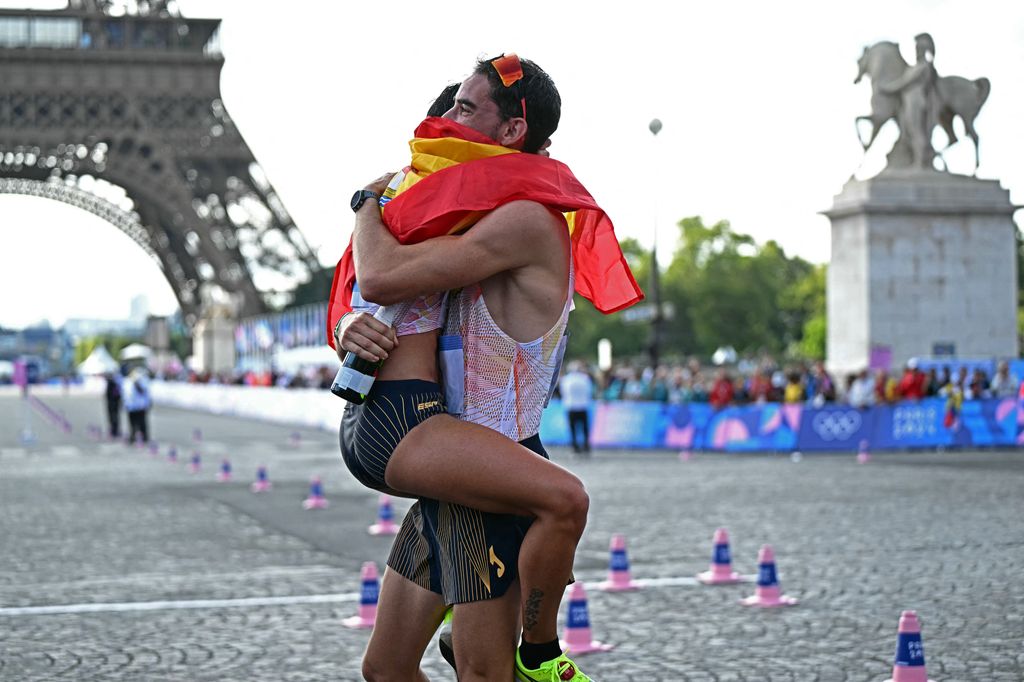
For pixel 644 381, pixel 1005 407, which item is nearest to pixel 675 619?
pixel 1005 407

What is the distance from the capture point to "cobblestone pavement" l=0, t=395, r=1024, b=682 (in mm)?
6031

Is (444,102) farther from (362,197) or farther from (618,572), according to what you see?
(618,572)

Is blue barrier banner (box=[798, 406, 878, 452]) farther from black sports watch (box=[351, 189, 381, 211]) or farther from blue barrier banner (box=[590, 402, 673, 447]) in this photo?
black sports watch (box=[351, 189, 381, 211])

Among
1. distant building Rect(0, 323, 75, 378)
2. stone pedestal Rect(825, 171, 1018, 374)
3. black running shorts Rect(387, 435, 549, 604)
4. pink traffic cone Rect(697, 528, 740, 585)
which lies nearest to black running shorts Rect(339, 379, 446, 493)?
black running shorts Rect(387, 435, 549, 604)

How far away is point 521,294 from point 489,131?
0.40 meters

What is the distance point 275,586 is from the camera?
827cm

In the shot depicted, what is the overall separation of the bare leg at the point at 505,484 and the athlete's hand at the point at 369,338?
0.19 meters

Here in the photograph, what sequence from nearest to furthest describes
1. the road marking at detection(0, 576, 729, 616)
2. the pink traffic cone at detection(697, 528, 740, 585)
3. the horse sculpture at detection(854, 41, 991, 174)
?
1. the road marking at detection(0, 576, 729, 616)
2. the pink traffic cone at detection(697, 528, 740, 585)
3. the horse sculpture at detection(854, 41, 991, 174)

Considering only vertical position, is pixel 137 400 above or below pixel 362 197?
below

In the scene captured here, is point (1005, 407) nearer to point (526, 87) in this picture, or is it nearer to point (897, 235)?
point (897, 235)

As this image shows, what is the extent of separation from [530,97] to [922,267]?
70.0 ft

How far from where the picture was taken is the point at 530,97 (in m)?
3.60

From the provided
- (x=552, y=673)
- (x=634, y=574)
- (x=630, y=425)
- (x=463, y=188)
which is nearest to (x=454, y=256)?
(x=463, y=188)

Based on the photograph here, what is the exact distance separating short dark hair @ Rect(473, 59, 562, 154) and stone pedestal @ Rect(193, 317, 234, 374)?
5879 centimetres
